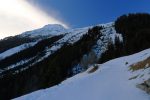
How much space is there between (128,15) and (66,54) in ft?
101

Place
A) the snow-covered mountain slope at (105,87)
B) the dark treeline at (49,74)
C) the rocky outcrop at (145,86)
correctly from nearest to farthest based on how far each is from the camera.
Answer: the rocky outcrop at (145,86)
the snow-covered mountain slope at (105,87)
the dark treeline at (49,74)

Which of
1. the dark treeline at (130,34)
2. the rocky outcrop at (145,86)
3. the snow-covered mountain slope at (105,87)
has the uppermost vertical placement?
the dark treeline at (130,34)

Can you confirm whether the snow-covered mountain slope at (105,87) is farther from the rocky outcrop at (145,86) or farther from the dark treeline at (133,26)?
the dark treeline at (133,26)

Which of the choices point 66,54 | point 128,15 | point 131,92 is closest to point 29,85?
point 66,54

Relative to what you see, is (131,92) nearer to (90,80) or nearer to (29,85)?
(90,80)

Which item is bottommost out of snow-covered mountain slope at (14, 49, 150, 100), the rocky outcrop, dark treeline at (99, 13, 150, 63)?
the rocky outcrop

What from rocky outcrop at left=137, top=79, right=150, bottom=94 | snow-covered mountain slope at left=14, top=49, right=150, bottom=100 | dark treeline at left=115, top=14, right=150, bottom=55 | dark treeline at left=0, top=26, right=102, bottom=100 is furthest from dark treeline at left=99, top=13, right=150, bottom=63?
rocky outcrop at left=137, top=79, right=150, bottom=94

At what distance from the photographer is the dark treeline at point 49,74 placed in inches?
4677

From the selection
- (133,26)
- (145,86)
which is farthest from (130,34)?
(145,86)

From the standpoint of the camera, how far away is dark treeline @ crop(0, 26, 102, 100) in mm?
118800

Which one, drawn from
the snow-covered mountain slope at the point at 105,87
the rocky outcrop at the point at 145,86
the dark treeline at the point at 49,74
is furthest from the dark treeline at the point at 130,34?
the rocky outcrop at the point at 145,86

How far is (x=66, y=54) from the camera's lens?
142 meters

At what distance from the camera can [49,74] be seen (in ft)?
385

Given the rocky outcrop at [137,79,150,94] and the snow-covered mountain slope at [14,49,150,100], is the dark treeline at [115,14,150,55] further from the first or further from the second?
the rocky outcrop at [137,79,150,94]
